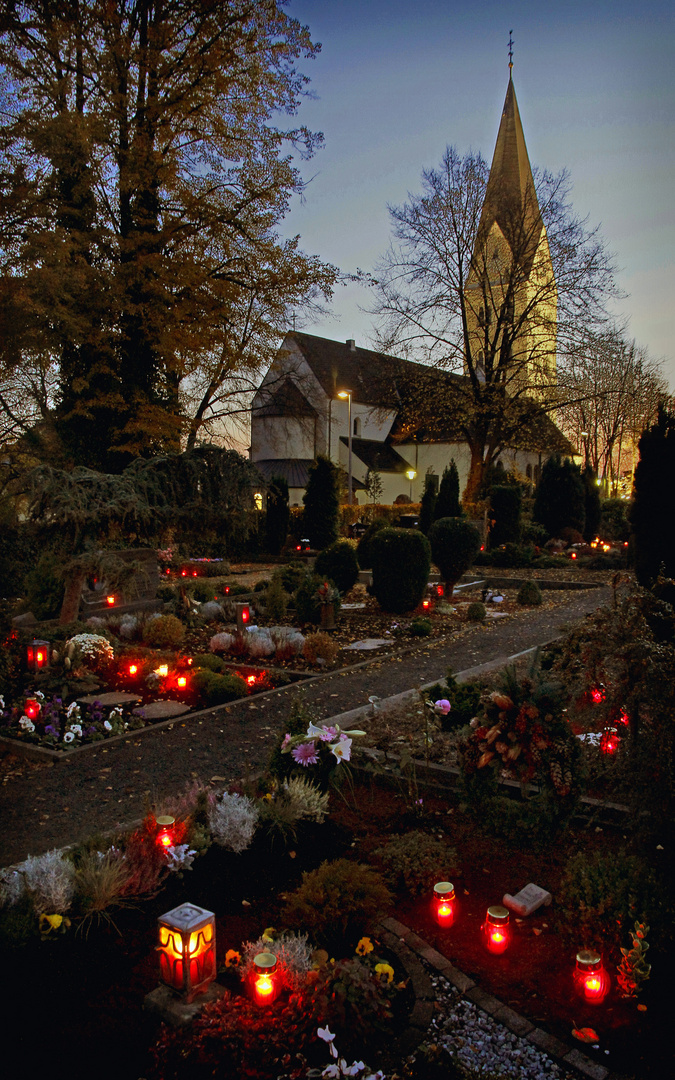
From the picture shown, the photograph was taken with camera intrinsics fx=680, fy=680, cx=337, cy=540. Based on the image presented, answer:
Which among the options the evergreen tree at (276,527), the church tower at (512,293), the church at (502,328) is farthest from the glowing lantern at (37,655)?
the church tower at (512,293)

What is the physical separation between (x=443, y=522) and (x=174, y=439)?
246 inches

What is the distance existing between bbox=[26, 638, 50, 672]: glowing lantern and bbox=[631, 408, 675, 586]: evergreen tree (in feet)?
20.5

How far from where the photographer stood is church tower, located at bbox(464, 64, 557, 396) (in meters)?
24.2

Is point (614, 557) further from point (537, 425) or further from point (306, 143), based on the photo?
point (306, 143)

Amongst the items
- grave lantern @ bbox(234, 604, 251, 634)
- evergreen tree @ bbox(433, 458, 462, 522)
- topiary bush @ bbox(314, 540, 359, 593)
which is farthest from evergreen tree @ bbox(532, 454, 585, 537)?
grave lantern @ bbox(234, 604, 251, 634)

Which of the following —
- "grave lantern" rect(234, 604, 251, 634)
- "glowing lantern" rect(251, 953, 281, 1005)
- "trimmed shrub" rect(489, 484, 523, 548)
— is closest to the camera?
"glowing lantern" rect(251, 953, 281, 1005)

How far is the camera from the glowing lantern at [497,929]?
9.77ft

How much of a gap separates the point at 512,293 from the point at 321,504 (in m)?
10.3

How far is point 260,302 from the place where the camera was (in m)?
16.3

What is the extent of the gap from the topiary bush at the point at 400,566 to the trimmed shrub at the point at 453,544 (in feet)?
→ 7.90

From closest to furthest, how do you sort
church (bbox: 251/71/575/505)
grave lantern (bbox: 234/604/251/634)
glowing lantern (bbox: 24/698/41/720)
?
glowing lantern (bbox: 24/698/41/720) < grave lantern (bbox: 234/604/251/634) < church (bbox: 251/71/575/505)

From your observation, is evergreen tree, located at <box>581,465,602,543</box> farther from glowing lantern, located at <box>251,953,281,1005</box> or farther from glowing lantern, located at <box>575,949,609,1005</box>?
glowing lantern, located at <box>251,953,281,1005</box>

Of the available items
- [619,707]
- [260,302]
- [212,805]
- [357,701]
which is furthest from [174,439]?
[619,707]

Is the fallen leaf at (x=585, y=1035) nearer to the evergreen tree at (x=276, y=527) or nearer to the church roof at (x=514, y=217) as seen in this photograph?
the evergreen tree at (x=276, y=527)
